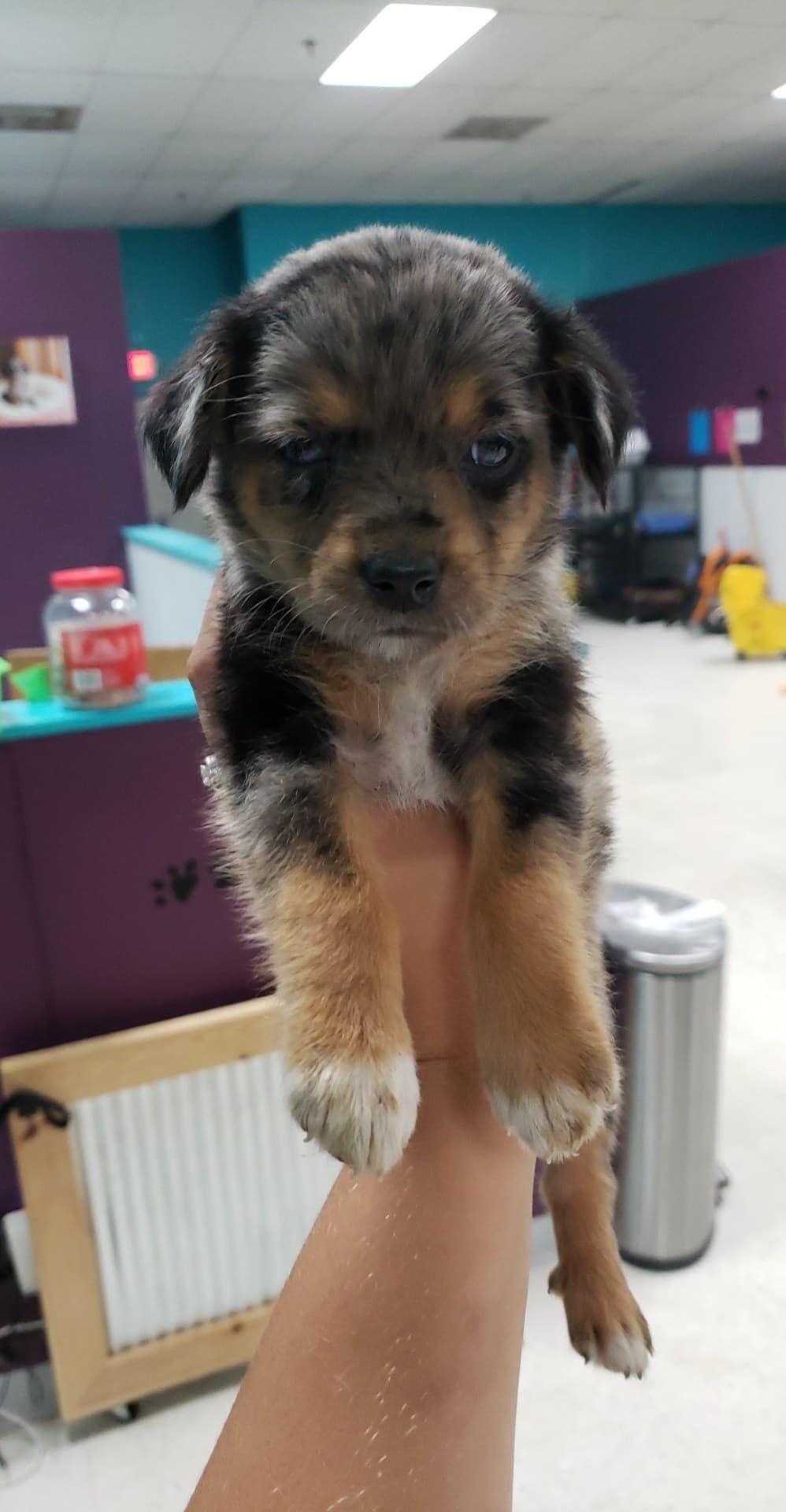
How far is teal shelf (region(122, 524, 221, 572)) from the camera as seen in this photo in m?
3.91

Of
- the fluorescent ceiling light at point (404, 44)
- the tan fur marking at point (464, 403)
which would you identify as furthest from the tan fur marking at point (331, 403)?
the fluorescent ceiling light at point (404, 44)

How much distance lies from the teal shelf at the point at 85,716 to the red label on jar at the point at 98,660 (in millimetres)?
63

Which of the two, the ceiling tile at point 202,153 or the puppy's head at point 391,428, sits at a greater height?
the ceiling tile at point 202,153

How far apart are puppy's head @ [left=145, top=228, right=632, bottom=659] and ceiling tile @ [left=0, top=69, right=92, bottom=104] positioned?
8.20 meters

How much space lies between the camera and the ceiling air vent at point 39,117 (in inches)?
358

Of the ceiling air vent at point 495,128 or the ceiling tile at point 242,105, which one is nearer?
the ceiling tile at point 242,105

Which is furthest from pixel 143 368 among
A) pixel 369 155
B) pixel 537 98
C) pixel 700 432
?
pixel 700 432

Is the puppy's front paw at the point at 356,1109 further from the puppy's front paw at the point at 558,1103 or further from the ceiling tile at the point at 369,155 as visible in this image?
the ceiling tile at the point at 369,155

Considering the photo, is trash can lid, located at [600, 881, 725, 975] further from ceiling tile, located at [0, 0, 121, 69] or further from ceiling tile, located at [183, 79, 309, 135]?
ceiling tile, located at [183, 79, 309, 135]

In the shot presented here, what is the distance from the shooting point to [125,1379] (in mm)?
2605

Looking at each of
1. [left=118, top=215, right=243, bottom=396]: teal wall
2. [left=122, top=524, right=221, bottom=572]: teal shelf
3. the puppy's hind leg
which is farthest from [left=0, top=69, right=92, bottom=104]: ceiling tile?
the puppy's hind leg

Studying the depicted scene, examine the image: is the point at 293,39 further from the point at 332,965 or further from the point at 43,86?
the point at 332,965

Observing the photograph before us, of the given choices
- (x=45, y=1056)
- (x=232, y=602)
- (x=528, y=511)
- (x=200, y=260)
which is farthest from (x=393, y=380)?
(x=200, y=260)

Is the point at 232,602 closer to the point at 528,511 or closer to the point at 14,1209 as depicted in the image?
the point at 528,511
